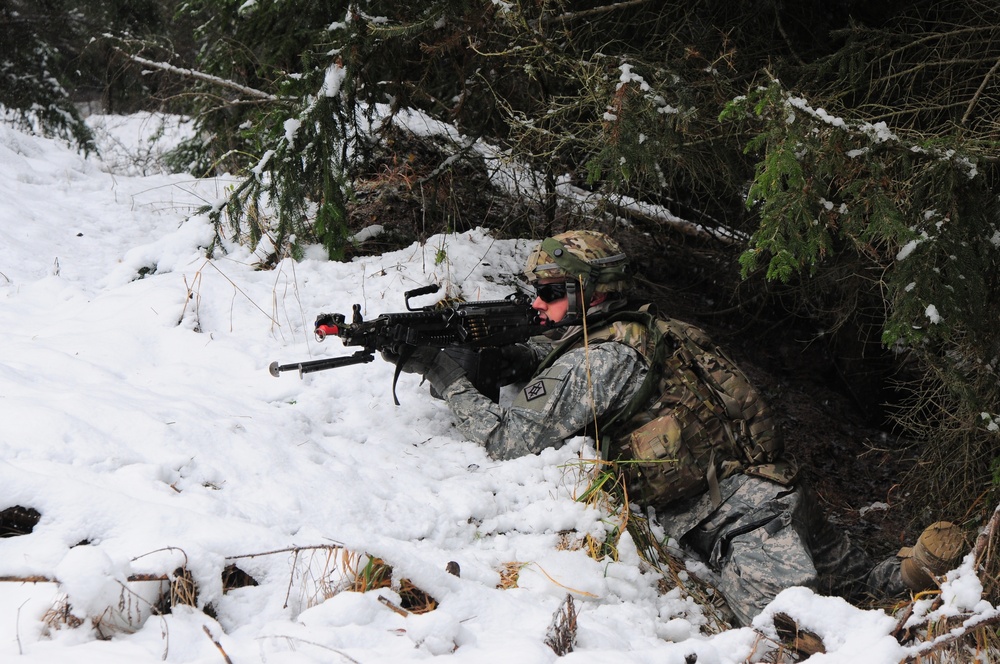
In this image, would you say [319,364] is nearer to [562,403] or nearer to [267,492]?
[267,492]

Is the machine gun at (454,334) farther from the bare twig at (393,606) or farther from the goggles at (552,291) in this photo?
the bare twig at (393,606)

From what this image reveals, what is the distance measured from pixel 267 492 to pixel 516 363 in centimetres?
184

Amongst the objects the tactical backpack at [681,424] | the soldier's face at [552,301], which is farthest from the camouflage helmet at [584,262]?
the tactical backpack at [681,424]

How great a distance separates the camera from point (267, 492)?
341 centimetres

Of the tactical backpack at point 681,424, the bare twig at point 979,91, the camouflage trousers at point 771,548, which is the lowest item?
the camouflage trousers at point 771,548

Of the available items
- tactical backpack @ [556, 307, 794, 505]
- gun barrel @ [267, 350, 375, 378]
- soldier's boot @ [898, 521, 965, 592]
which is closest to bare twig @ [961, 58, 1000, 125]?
tactical backpack @ [556, 307, 794, 505]

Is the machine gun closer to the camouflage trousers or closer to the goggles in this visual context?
the goggles

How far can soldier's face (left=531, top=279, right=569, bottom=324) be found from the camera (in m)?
4.51

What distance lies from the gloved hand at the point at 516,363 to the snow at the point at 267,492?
0.44 m

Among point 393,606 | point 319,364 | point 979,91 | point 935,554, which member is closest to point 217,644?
point 393,606

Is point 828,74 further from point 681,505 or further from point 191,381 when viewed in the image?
point 191,381

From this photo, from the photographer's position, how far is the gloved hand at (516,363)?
15.5 feet

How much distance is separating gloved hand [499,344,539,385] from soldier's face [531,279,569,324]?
0.30 meters

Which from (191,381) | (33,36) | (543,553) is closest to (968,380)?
(543,553)
